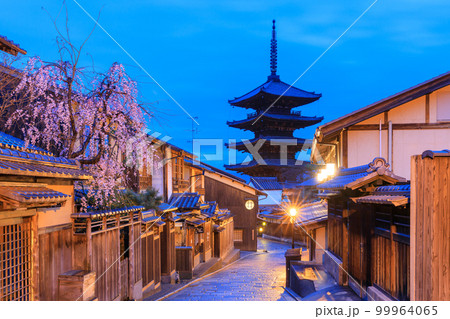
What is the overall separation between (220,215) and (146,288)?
41.0 feet

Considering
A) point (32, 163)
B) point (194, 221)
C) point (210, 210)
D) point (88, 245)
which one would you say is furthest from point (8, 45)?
point (210, 210)

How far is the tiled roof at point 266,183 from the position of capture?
3503cm

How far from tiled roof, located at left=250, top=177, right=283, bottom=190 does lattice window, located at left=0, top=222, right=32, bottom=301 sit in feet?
96.5

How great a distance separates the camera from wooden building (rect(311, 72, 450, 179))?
1090 cm

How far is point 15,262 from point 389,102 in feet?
35.8

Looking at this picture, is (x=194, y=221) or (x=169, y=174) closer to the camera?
(x=194, y=221)

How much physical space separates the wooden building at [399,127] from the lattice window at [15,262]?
30.3ft

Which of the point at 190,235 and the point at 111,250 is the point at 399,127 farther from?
the point at 190,235

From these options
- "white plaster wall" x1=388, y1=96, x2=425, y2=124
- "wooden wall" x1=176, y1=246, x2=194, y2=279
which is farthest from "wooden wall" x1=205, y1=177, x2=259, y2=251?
"white plaster wall" x1=388, y1=96, x2=425, y2=124

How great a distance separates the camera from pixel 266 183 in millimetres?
35906

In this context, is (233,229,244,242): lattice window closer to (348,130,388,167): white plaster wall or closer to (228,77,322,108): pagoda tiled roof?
(228,77,322,108): pagoda tiled roof
